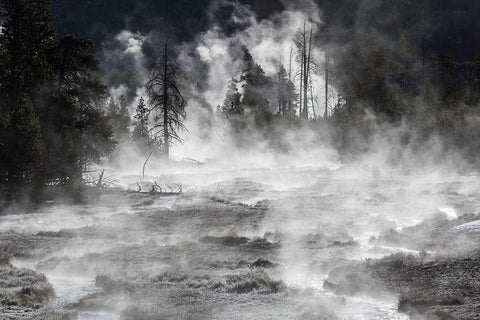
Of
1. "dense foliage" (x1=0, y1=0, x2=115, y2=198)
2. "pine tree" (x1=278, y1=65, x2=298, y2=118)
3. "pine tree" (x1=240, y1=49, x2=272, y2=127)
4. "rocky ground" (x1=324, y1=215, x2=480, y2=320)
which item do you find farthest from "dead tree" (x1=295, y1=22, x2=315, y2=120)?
"rocky ground" (x1=324, y1=215, x2=480, y2=320)

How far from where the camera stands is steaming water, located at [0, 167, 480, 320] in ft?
26.4

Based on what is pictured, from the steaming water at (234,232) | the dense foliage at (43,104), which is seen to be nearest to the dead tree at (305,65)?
the steaming water at (234,232)

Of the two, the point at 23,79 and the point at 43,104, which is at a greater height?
the point at 23,79

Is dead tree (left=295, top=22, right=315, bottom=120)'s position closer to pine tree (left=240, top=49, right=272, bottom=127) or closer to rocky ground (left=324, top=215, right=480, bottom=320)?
pine tree (left=240, top=49, right=272, bottom=127)

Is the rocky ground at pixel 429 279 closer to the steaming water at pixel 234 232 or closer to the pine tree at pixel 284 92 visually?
the steaming water at pixel 234 232

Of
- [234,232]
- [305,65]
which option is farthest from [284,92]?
[234,232]

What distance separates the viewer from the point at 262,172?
3344 centimetres

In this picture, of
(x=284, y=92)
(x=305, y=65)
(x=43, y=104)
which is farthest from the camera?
(x=284, y=92)

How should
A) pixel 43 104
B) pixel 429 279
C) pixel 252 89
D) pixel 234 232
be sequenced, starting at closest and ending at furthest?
pixel 429 279
pixel 234 232
pixel 43 104
pixel 252 89

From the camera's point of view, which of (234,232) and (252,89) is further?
(252,89)

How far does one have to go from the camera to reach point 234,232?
13.9 metres

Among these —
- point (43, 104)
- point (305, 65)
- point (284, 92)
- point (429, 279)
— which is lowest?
point (429, 279)

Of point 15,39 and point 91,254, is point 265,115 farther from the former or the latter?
point 91,254

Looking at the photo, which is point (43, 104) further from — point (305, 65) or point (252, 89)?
point (252, 89)
